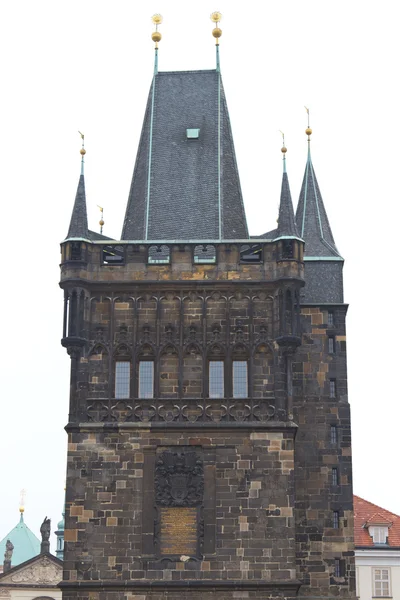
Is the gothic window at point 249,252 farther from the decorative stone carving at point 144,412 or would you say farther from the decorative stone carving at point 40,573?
the decorative stone carving at point 40,573

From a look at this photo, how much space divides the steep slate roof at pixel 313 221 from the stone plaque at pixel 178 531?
917 centimetres

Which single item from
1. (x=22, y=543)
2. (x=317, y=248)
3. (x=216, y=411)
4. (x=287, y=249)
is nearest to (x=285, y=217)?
(x=287, y=249)

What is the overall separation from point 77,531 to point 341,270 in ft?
35.5

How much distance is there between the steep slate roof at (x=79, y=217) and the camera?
38625 mm

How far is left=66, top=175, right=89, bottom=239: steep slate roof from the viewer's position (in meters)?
38.6

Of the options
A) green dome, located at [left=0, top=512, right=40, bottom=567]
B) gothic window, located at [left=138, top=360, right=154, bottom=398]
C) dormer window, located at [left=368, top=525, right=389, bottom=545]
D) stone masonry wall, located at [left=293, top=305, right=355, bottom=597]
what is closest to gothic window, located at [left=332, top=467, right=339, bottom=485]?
stone masonry wall, located at [left=293, top=305, right=355, bottom=597]

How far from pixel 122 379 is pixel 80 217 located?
4.56 m

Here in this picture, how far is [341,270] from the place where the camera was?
1633 inches

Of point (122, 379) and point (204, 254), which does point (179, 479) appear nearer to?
point (122, 379)

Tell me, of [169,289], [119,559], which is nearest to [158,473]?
[119,559]

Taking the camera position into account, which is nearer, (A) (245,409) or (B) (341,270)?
(A) (245,409)

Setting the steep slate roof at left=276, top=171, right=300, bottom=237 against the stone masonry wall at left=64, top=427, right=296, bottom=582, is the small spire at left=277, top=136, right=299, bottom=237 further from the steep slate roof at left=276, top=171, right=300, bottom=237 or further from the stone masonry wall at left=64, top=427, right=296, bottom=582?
the stone masonry wall at left=64, top=427, right=296, bottom=582

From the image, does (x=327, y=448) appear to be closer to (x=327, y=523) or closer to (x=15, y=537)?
(x=327, y=523)

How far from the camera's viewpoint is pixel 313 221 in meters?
42.7
